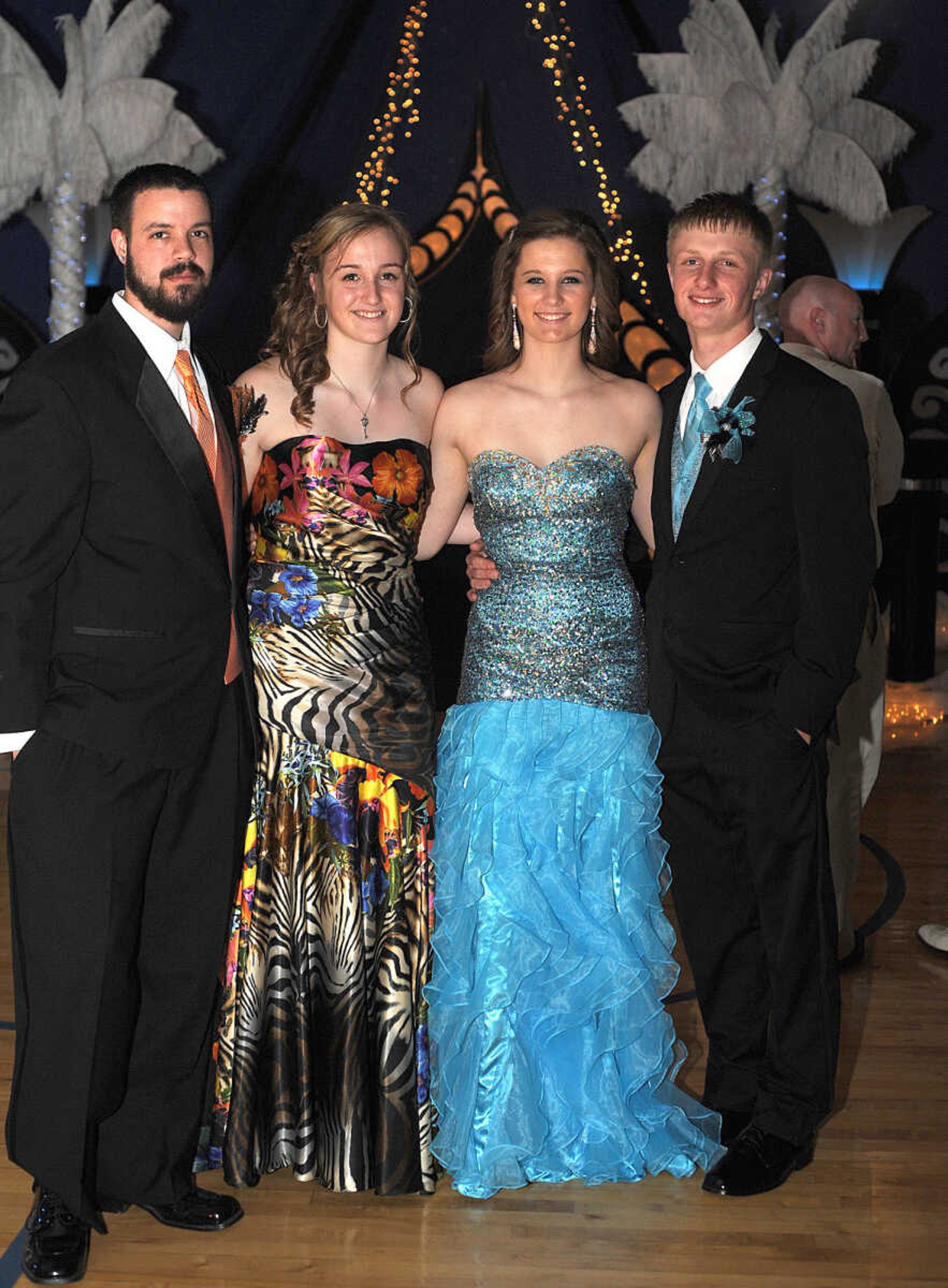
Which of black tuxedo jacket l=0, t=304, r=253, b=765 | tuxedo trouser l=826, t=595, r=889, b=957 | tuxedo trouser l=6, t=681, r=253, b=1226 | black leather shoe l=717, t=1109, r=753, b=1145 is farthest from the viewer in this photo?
tuxedo trouser l=826, t=595, r=889, b=957

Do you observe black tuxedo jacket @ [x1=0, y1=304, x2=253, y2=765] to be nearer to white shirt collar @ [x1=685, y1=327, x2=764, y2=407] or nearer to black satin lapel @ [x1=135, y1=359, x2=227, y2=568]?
black satin lapel @ [x1=135, y1=359, x2=227, y2=568]

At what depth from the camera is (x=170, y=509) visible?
227cm

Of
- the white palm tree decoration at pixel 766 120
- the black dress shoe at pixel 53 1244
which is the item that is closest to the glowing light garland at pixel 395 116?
the white palm tree decoration at pixel 766 120

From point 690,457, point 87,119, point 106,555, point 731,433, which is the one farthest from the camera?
point 87,119

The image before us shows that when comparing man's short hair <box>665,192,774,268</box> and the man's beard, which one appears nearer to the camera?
the man's beard

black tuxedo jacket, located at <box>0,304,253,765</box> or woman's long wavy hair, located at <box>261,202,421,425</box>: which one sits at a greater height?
woman's long wavy hair, located at <box>261,202,421,425</box>

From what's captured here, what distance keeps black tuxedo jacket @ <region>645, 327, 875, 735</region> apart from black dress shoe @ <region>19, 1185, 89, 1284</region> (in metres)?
1.37

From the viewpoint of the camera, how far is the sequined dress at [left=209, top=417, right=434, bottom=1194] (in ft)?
8.43

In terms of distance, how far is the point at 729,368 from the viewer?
2564 mm

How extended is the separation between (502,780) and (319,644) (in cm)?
41

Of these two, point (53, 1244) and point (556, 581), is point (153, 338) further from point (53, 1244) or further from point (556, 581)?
point (53, 1244)

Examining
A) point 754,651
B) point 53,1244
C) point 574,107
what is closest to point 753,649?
point 754,651

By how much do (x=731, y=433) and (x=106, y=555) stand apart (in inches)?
41.6

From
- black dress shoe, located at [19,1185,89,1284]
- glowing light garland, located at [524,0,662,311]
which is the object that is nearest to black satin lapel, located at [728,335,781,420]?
black dress shoe, located at [19,1185,89,1284]
